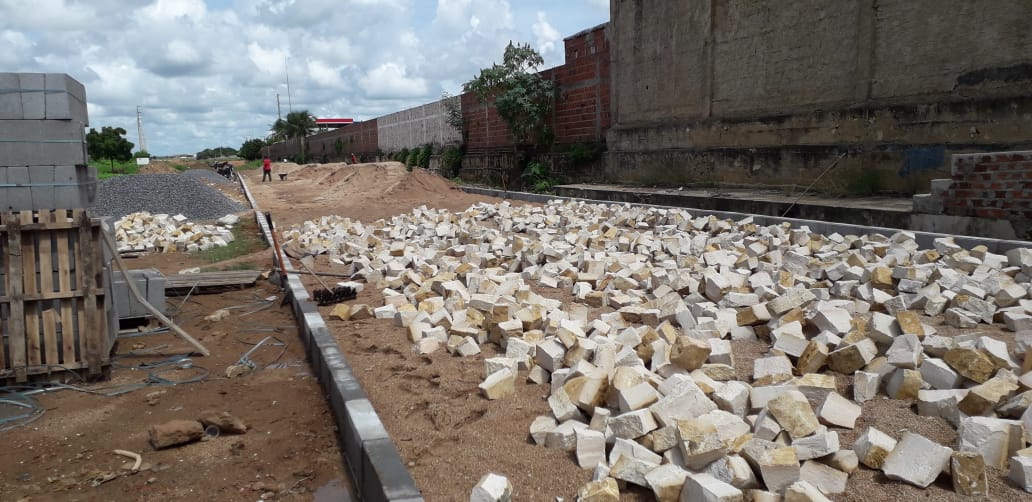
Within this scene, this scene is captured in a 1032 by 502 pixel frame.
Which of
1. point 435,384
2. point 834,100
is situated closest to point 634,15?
point 834,100

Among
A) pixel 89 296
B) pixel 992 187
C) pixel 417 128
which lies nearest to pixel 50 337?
A: pixel 89 296

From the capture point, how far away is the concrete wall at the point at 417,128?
2542cm

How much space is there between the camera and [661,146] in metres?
14.7

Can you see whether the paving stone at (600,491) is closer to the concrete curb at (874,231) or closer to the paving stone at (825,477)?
the paving stone at (825,477)

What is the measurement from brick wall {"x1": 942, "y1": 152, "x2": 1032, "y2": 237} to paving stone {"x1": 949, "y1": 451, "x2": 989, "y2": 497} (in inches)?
227

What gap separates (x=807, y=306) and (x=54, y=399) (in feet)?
15.9

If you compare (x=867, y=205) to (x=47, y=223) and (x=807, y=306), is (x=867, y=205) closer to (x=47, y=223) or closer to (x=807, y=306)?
(x=807, y=306)

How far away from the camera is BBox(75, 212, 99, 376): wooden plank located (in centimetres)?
441

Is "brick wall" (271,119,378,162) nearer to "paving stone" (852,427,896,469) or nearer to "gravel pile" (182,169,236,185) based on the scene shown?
"gravel pile" (182,169,236,185)

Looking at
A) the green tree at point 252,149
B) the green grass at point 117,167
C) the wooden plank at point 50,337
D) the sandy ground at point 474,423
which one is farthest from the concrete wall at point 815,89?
the green tree at point 252,149

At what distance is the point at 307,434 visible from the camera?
11.6ft

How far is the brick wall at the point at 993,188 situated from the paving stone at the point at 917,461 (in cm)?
575

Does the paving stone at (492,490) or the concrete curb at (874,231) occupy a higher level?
the concrete curb at (874,231)

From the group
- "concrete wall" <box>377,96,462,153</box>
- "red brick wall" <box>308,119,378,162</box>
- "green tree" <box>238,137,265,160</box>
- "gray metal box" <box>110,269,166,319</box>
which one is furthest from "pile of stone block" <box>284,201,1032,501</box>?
"green tree" <box>238,137,265,160</box>
